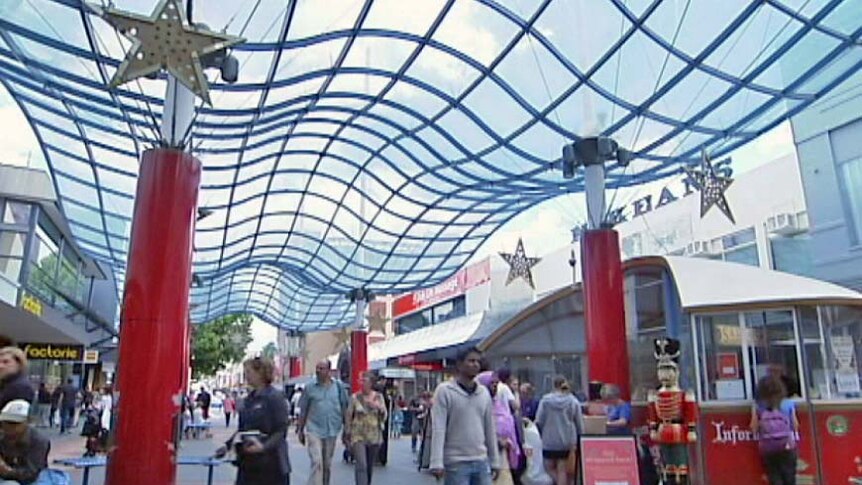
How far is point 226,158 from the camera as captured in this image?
71.7ft

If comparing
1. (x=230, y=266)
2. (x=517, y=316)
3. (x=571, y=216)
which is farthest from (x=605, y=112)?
(x=230, y=266)

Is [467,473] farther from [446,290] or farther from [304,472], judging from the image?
[446,290]

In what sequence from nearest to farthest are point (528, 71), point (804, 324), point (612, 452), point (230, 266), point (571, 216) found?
point (612, 452)
point (804, 324)
point (528, 71)
point (571, 216)
point (230, 266)

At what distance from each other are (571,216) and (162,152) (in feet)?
58.3

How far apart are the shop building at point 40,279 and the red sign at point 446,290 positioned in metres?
21.0

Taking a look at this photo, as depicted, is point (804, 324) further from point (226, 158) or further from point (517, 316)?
point (226, 158)

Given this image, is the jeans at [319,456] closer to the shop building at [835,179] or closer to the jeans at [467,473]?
the jeans at [467,473]

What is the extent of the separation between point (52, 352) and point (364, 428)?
77.4ft

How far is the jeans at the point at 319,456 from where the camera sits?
869cm

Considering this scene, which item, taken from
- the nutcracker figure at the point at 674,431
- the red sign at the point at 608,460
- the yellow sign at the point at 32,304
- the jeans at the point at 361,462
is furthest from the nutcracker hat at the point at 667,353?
the yellow sign at the point at 32,304

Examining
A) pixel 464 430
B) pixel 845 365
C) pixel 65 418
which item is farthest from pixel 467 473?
pixel 65 418

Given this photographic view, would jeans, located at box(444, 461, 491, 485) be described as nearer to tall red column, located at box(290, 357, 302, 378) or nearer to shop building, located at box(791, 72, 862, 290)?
shop building, located at box(791, 72, 862, 290)

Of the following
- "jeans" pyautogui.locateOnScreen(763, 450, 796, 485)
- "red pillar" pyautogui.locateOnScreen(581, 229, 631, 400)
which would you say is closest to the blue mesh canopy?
"red pillar" pyautogui.locateOnScreen(581, 229, 631, 400)

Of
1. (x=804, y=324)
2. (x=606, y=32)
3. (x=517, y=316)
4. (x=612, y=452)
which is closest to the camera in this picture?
(x=612, y=452)
